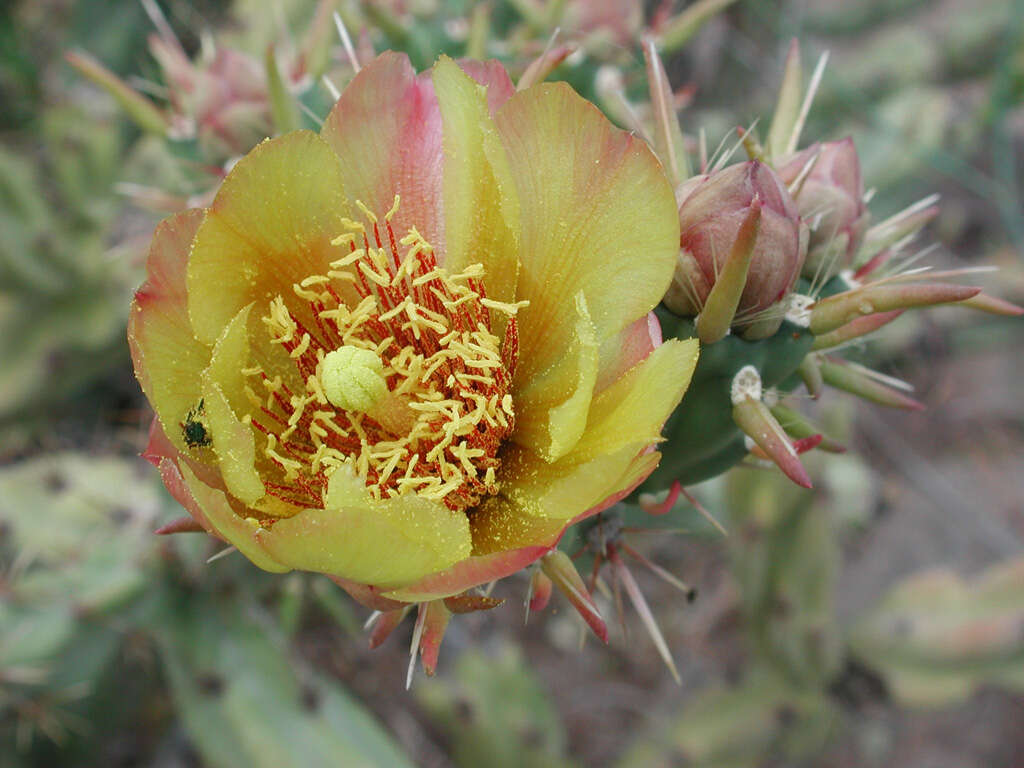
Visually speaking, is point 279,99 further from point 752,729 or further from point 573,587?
point 752,729

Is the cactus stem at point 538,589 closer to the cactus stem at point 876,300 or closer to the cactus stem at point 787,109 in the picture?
the cactus stem at point 876,300

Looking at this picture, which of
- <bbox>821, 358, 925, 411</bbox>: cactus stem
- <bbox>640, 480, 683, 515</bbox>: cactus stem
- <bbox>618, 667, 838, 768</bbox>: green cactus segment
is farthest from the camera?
<bbox>618, 667, 838, 768</bbox>: green cactus segment

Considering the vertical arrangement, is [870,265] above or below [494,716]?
above

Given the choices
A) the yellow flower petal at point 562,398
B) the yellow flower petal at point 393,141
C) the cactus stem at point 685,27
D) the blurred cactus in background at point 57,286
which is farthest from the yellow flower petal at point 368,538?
the blurred cactus in background at point 57,286

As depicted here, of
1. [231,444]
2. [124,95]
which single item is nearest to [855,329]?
[231,444]

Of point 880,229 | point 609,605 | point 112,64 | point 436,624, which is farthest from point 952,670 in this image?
point 112,64

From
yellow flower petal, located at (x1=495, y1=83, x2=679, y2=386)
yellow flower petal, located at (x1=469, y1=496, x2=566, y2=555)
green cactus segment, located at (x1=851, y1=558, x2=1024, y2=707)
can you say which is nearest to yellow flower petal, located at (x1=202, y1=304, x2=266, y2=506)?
yellow flower petal, located at (x1=469, y1=496, x2=566, y2=555)

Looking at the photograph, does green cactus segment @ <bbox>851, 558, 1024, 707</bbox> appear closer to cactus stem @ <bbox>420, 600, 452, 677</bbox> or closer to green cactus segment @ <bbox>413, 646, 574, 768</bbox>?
green cactus segment @ <bbox>413, 646, 574, 768</bbox>
